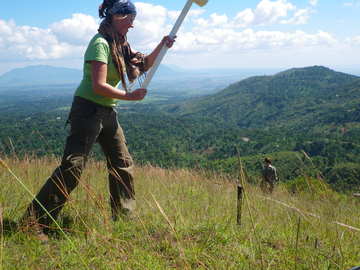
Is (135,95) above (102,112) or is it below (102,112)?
above

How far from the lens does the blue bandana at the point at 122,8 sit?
247 cm

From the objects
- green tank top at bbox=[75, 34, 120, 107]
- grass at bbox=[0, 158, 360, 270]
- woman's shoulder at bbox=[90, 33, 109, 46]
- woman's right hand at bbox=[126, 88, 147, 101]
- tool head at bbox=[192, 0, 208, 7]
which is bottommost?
grass at bbox=[0, 158, 360, 270]

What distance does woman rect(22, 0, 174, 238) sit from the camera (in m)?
2.34

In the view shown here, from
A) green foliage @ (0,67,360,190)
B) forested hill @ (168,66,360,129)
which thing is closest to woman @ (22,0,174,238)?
green foliage @ (0,67,360,190)

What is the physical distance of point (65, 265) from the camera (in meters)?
1.85

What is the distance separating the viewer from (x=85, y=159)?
253cm

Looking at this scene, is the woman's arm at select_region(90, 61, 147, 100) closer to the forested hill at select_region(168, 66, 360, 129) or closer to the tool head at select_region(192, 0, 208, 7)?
the tool head at select_region(192, 0, 208, 7)

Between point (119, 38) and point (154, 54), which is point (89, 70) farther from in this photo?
point (154, 54)

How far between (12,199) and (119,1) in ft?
6.69

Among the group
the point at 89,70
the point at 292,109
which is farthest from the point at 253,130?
the point at 89,70

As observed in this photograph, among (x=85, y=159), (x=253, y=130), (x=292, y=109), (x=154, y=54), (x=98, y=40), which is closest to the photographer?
(x=98, y=40)

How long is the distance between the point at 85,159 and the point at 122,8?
4.08 ft

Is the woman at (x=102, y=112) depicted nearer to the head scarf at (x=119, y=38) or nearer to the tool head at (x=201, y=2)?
the head scarf at (x=119, y=38)

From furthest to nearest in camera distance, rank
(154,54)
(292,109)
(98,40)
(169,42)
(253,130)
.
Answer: (292,109) → (253,130) → (154,54) → (169,42) → (98,40)
